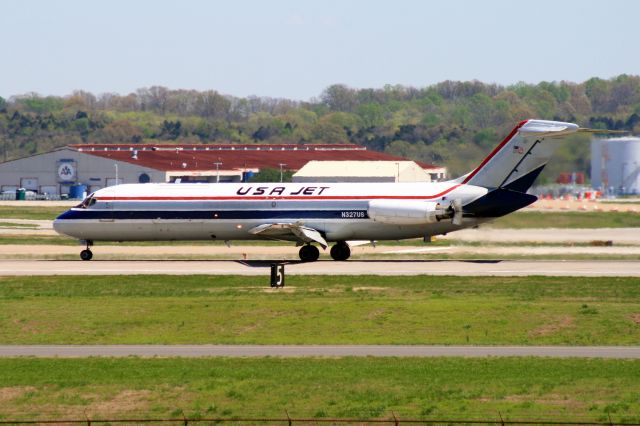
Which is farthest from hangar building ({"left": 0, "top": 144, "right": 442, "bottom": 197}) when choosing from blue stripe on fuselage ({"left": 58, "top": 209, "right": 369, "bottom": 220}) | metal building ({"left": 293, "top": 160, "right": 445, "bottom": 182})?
blue stripe on fuselage ({"left": 58, "top": 209, "right": 369, "bottom": 220})

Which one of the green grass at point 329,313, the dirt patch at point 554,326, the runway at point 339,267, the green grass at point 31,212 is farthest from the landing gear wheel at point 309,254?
the green grass at point 31,212

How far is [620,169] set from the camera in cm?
11925

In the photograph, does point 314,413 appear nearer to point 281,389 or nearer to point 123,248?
point 281,389

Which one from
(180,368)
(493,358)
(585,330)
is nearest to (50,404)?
(180,368)

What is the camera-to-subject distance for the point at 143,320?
123 feet

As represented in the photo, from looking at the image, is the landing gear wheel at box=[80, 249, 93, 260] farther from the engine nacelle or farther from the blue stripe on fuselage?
the engine nacelle

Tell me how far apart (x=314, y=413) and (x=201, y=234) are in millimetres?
33833

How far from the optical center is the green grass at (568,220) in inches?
2532

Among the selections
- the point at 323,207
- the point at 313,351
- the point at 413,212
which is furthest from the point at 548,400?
the point at 323,207

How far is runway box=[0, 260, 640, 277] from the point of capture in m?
51.2

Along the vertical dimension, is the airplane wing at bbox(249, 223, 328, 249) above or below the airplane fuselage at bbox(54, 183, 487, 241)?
below

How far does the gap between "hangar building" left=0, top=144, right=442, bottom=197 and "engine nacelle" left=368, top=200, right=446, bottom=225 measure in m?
75.4

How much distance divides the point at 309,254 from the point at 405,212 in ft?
17.3

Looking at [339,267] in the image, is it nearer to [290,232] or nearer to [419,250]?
[290,232]
